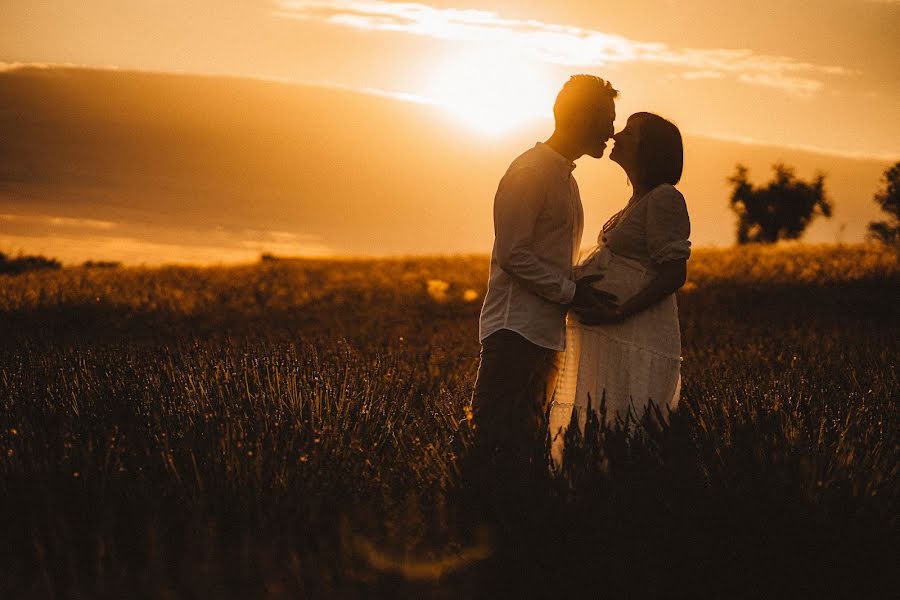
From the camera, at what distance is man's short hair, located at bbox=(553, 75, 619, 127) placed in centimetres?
378

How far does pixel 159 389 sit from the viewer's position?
427 centimetres

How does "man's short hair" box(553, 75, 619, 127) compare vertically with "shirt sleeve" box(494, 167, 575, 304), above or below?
above

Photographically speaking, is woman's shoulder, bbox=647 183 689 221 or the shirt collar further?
the shirt collar

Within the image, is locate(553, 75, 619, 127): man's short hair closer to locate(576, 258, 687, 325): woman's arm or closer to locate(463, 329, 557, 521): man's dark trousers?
locate(576, 258, 687, 325): woman's arm

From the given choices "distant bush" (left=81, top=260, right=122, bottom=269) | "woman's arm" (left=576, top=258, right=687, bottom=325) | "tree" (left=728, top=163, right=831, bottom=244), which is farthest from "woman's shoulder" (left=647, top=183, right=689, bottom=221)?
"tree" (left=728, top=163, right=831, bottom=244)

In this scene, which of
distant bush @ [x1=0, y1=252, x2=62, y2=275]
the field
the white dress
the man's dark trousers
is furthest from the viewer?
distant bush @ [x1=0, y1=252, x2=62, y2=275]

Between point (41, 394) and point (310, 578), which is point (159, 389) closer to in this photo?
point (41, 394)

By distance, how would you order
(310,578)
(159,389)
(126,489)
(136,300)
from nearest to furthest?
(310,578) < (126,489) < (159,389) < (136,300)

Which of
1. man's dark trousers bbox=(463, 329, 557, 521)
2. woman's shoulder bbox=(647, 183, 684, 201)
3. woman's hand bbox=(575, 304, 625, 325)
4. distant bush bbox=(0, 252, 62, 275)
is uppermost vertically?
woman's shoulder bbox=(647, 183, 684, 201)

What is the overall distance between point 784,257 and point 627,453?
63.0 ft

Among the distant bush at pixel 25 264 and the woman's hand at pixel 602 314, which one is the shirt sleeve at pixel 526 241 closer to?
the woman's hand at pixel 602 314

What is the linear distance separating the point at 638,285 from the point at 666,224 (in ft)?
0.99

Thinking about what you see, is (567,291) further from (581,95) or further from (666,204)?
(581,95)

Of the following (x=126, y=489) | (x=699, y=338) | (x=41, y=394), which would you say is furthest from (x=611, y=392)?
(x=699, y=338)
